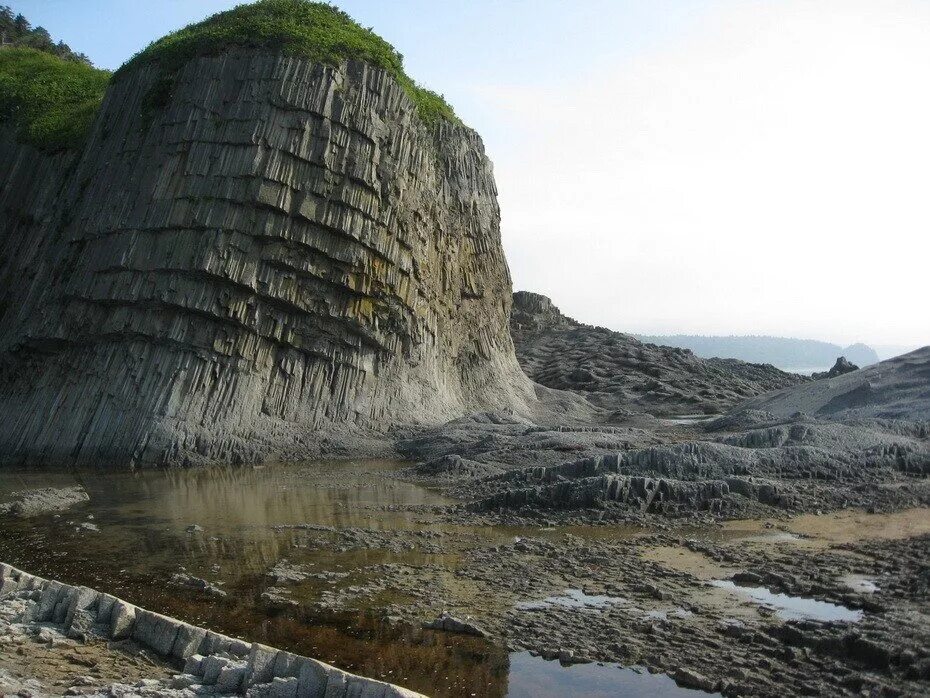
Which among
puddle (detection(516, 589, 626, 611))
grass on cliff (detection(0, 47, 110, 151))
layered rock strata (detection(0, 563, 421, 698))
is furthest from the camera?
grass on cliff (detection(0, 47, 110, 151))

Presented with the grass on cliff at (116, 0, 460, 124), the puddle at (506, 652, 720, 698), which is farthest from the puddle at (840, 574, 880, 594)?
the grass on cliff at (116, 0, 460, 124)

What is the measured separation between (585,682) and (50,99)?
1166 inches

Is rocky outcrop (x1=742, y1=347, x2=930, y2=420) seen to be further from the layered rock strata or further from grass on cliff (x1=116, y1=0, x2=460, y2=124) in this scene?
the layered rock strata

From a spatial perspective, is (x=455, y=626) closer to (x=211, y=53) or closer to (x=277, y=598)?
(x=277, y=598)

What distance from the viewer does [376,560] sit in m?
11.6

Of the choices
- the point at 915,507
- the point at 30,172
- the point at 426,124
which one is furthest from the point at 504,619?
the point at 30,172

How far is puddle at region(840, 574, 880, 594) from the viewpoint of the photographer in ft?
31.2

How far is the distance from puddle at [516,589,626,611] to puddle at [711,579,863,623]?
1.43 m

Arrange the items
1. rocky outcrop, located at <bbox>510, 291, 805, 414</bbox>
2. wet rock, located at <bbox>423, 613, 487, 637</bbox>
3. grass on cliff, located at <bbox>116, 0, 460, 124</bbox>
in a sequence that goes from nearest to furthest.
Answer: wet rock, located at <bbox>423, 613, 487, 637</bbox>
grass on cliff, located at <bbox>116, 0, 460, 124</bbox>
rocky outcrop, located at <bbox>510, 291, 805, 414</bbox>

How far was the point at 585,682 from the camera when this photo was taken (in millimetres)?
7590

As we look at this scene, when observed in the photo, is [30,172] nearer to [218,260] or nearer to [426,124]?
[218,260]

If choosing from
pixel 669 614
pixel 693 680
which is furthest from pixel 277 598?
pixel 693 680

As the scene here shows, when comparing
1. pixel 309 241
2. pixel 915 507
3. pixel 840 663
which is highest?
pixel 309 241

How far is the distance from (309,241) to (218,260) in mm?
2358
